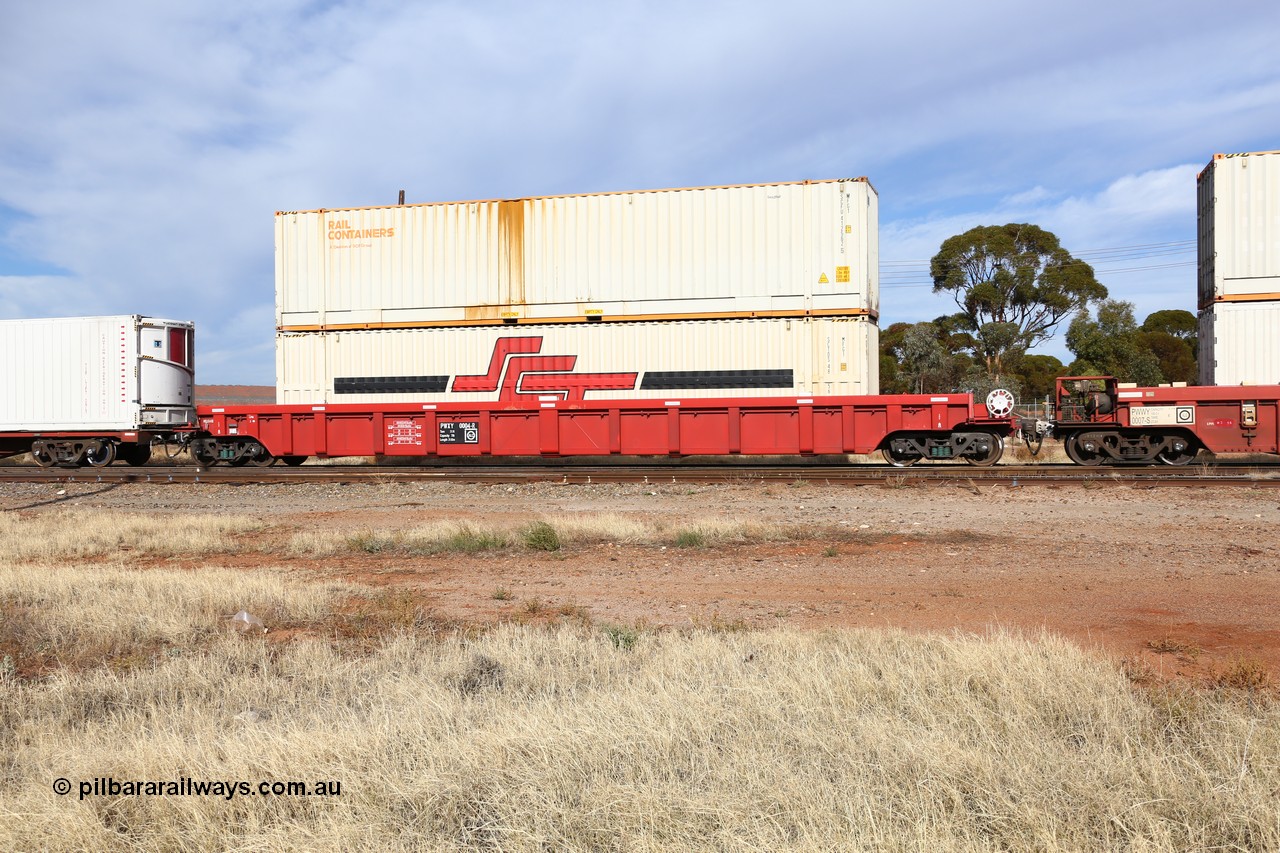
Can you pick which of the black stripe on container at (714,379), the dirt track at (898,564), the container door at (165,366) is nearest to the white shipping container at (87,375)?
the container door at (165,366)

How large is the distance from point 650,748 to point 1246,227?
17.7m

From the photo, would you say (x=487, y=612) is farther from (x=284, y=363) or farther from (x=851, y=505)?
(x=284, y=363)

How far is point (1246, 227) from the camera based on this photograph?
1600cm

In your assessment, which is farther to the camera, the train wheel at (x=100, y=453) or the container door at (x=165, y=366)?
the train wheel at (x=100, y=453)

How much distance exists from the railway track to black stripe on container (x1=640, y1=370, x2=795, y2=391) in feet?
5.78

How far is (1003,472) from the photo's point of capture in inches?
616

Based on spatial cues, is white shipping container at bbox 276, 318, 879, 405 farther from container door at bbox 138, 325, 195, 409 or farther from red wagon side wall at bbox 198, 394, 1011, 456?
container door at bbox 138, 325, 195, 409

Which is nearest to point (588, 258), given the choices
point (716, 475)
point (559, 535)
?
point (716, 475)

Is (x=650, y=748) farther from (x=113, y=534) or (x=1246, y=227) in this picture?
(x=1246, y=227)

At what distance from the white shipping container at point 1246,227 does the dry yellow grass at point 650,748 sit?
1464cm

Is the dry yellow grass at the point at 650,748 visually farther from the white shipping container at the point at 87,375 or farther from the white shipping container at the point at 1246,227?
the white shipping container at the point at 87,375

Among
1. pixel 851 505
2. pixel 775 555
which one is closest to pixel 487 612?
pixel 775 555

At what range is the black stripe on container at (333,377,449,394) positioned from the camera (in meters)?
18.5

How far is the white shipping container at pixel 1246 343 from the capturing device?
52.2ft
